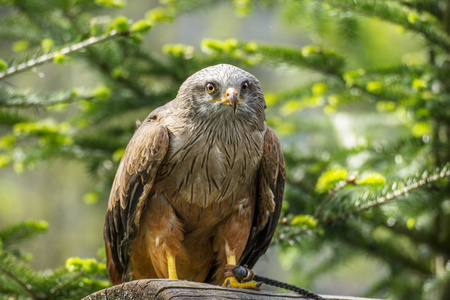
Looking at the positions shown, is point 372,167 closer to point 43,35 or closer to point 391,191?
point 391,191

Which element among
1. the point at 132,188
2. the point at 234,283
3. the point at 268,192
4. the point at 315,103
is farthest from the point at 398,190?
the point at 315,103

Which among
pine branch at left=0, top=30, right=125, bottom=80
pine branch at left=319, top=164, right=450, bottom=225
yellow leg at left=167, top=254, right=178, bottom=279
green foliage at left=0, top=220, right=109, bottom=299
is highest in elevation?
pine branch at left=0, top=30, right=125, bottom=80

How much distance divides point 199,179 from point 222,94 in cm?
44

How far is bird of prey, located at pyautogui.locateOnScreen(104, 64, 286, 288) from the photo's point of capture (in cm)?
255

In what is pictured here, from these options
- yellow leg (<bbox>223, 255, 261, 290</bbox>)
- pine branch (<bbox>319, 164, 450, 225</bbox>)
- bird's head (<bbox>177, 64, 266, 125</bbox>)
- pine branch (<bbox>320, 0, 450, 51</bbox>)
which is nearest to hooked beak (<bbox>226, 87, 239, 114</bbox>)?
bird's head (<bbox>177, 64, 266, 125</bbox>)

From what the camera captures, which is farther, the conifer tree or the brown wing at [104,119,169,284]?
the conifer tree

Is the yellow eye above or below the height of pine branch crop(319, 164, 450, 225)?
above

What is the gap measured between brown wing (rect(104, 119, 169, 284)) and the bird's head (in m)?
0.22

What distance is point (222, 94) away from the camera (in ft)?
8.13

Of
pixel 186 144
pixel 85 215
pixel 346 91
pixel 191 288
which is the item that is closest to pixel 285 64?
pixel 346 91

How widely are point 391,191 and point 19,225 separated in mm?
2296

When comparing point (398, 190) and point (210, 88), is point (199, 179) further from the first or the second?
point (398, 190)

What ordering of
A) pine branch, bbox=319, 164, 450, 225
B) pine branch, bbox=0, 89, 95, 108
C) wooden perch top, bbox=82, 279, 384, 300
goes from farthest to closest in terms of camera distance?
pine branch, bbox=0, 89, 95, 108 < pine branch, bbox=319, 164, 450, 225 < wooden perch top, bbox=82, 279, 384, 300

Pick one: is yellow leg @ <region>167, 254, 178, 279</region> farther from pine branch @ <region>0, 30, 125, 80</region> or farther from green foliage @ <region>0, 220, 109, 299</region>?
pine branch @ <region>0, 30, 125, 80</region>
